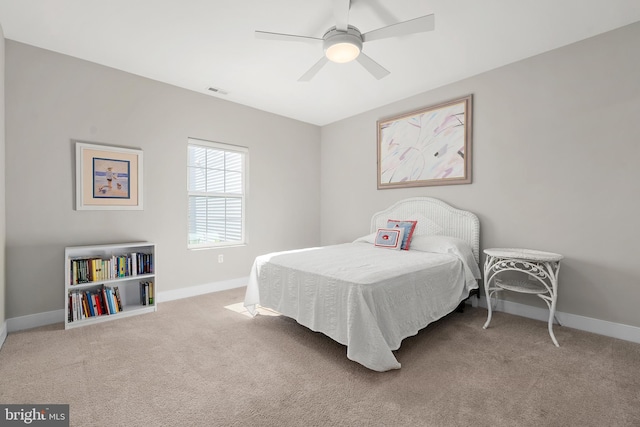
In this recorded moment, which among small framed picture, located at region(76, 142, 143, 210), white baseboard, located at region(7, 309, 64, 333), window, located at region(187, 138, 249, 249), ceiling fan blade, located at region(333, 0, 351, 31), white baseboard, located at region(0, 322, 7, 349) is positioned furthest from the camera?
window, located at region(187, 138, 249, 249)

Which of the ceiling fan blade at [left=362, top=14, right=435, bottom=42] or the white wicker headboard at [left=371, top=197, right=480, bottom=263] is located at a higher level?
the ceiling fan blade at [left=362, top=14, right=435, bottom=42]

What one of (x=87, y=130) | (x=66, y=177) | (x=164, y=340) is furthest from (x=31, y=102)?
(x=164, y=340)

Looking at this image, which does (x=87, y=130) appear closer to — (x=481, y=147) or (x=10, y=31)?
(x=10, y=31)

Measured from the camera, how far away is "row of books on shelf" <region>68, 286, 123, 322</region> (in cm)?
281

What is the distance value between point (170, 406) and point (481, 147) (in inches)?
144

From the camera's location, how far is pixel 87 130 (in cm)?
307

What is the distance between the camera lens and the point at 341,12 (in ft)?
6.68

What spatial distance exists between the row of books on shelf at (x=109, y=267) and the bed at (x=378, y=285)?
124 cm

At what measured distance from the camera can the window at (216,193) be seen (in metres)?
3.95

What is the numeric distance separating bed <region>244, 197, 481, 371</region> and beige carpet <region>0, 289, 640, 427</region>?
0.71ft

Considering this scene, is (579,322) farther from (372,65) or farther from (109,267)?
(109,267)

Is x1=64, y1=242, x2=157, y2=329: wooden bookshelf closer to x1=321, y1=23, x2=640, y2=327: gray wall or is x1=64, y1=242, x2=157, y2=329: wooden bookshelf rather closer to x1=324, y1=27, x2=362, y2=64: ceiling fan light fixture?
x1=324, y1=27, x2=362, y2=64: ceiling fan light fixture

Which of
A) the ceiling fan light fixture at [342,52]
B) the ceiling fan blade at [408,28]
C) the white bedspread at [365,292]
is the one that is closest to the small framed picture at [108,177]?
the white bedspread at [365,292]

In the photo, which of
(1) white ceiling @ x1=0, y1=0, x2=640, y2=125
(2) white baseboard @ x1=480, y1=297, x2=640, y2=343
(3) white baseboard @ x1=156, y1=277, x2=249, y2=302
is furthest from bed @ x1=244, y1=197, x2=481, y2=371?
(1) white ceiling @ x1=0, y1=0, x2=640, y2=125
